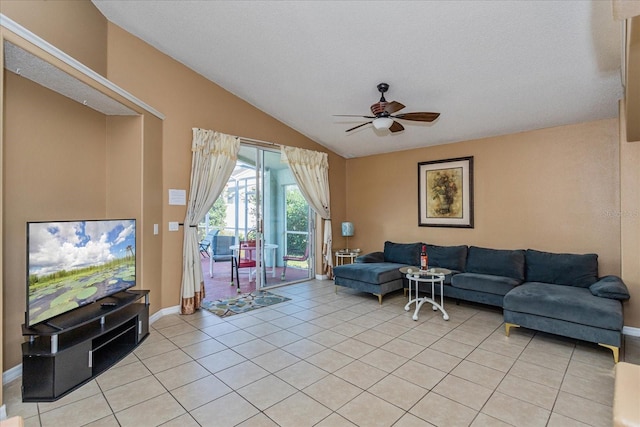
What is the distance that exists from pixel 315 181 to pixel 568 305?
4315 millimetres

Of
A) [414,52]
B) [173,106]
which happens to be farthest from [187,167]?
[414,52]

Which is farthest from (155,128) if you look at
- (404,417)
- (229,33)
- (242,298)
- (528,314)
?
(528,314)

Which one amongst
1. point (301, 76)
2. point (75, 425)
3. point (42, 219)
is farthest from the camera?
point (301, 76)

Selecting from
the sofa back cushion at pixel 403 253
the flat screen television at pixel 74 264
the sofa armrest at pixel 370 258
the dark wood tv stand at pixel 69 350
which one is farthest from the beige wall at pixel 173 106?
the sofa back cushion at pixel 403 253

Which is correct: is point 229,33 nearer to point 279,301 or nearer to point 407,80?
point 407,80

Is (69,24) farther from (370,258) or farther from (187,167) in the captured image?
(370,258)

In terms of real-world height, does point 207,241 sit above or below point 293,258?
above

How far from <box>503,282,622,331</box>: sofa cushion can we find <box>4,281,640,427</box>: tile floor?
1.15 ft

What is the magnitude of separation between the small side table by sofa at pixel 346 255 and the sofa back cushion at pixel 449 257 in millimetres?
1619

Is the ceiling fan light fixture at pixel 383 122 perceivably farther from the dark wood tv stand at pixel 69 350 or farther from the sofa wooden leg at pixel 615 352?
the dark wood tv stand at pixel 69 350

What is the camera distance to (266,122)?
549 centimetres

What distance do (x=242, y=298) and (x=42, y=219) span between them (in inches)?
112

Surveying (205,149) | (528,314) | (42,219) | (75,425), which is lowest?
(75,425)

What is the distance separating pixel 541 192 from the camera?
4.47m
